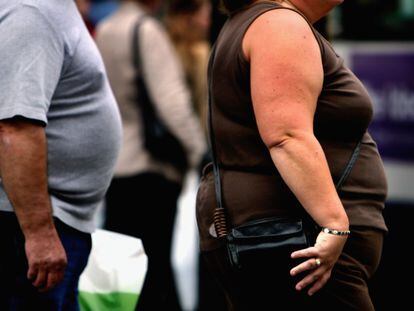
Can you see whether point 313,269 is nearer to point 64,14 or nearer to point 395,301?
point 64,14

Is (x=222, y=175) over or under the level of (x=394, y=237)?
over

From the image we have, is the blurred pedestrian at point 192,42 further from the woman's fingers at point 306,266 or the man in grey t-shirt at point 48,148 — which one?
the woman's fingers at point 306,266

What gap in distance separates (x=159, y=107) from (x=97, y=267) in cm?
164

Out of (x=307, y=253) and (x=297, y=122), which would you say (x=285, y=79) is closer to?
(x=297, y=122)

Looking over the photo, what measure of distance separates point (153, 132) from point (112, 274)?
1.64 metres

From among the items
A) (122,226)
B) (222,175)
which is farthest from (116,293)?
(122,226)

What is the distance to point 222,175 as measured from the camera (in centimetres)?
274

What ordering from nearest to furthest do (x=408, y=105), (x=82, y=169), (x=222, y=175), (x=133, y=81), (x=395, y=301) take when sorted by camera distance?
(x=222, y=175)
(x=82, y=169)
(x=133, y=81)
(x=395, y=301)
(x=408, y=105)

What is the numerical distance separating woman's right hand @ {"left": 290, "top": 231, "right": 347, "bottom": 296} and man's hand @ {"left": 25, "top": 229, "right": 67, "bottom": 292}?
71 cm

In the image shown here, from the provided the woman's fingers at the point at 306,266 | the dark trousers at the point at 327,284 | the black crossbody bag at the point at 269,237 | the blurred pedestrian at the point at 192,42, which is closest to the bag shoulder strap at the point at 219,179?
the black crossbody bag at the point at 269,237

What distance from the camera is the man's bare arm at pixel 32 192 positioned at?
271cm

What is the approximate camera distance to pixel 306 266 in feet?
8.21

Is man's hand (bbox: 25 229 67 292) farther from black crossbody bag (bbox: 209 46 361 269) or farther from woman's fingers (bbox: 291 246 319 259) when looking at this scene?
woman's fingers (bbox: 291 246 319 259)

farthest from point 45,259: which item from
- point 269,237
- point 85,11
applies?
point 85,11
